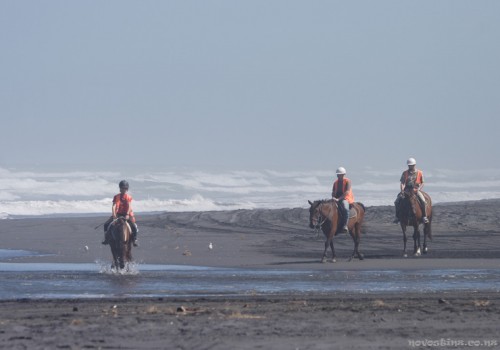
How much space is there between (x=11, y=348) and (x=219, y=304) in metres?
4.51

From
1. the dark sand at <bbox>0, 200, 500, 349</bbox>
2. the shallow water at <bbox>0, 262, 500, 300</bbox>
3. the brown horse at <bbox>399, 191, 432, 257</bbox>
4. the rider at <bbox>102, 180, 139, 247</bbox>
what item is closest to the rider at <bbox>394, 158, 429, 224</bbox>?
the brown horse at <bbox>399, 191, 432, 257</bbox>

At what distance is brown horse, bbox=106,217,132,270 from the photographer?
2241cm

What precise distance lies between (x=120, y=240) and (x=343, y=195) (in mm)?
5296

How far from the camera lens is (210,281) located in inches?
774

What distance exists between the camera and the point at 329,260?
2492 centimetres

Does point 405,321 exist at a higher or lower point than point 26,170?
lower

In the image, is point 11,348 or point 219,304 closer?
point 11,348

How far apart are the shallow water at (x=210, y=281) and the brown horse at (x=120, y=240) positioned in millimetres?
289

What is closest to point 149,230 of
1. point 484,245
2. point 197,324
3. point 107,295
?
point 484,245

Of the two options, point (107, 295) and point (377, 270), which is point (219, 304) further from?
point (377, 270)

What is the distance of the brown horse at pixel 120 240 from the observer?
2241 centimetres

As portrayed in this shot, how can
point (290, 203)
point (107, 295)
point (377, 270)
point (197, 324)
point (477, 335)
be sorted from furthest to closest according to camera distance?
point (290, 203), point (377, 270), point (107, 295), point (197, 324), point (477, 335)

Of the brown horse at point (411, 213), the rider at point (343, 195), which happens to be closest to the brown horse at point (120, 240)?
the rider at point (343, 195)

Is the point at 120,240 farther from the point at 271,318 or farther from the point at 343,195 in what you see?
the point at 271,318
